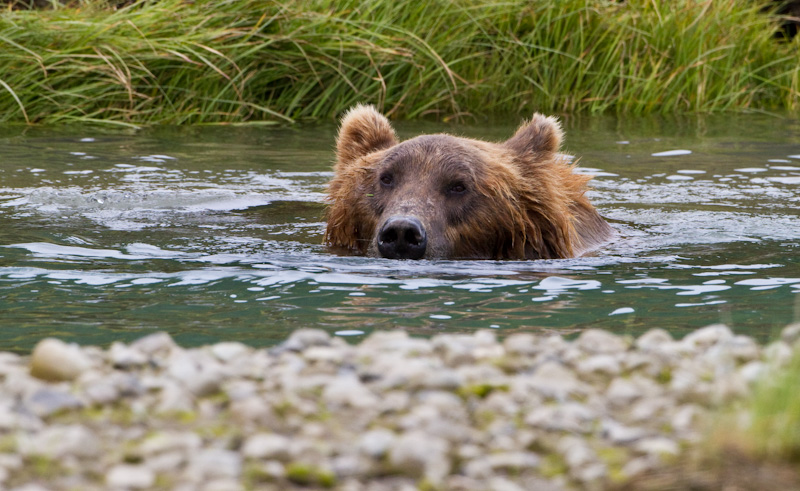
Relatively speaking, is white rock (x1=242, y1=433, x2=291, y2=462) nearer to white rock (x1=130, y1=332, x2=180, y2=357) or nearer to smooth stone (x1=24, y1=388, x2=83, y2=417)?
smooth stone (x1=24, y1=388, x2=83, y2=417)

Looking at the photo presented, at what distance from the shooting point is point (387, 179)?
6574 mm

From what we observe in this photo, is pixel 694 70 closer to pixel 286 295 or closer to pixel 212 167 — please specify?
pixel 212 167

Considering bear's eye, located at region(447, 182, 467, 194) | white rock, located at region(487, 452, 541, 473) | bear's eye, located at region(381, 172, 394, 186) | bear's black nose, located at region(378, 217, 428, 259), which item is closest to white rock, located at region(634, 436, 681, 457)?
white rock, located at region(487, 452, 541, 473)

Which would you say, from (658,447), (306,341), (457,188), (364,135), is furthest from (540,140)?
(658,447)

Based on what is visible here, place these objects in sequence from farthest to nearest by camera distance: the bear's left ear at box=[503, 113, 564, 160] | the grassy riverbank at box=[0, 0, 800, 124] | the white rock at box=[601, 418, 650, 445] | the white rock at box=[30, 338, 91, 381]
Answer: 1. the grassy riverbank at box=[0, 0, 800, 124]
2. the bear's left ear at box=[503, 113, 564, 160]
3. the white rock at box=[30, 338, 91, 381]
4. the white rock at box=[601, 418, 650, 445]

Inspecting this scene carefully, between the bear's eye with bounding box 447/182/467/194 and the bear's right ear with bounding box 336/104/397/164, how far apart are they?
842 millimetres

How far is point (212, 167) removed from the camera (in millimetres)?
9867

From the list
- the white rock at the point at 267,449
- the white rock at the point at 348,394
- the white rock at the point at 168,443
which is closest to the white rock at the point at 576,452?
the white rock at the point at 348,394

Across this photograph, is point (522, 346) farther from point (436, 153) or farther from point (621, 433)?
point (436, 153)

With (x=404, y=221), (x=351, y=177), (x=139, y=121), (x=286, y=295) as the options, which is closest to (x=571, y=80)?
(x=139, y=121)

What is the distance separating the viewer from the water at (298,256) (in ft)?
15.9

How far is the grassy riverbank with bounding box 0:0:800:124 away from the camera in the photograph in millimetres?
11469

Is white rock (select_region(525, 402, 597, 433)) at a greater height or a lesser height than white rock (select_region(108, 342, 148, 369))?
lesser

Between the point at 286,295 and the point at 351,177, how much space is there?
1.76 metres
